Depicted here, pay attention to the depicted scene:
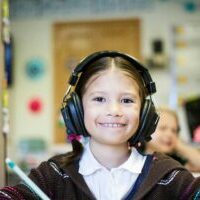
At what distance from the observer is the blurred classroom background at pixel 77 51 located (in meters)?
3.46

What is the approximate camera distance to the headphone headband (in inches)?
35.8

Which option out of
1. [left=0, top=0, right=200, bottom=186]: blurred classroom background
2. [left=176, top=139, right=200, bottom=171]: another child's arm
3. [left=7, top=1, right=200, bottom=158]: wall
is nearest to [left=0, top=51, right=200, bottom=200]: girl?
[left=176, top=139, right=200, bottom=171]: another child's arm

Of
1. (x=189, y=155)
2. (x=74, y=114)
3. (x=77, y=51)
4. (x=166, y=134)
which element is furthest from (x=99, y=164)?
(x=77, y=51)

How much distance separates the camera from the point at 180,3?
3.46 meters

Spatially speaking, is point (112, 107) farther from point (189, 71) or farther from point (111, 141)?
point (189, 71)

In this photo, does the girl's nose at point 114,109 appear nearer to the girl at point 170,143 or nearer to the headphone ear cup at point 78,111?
the headphone ear cup at point 78,111

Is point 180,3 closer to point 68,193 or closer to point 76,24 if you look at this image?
point 76,24

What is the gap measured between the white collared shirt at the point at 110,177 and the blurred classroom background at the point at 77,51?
2.48m

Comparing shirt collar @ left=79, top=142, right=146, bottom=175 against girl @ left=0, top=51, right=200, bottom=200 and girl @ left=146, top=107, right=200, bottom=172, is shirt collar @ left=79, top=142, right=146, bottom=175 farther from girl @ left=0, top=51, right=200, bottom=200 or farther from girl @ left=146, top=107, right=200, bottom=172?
girl @ left=146, top=107, right=200, bottom=172

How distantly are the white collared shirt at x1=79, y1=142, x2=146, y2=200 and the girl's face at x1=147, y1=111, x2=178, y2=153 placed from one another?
2.57 ft

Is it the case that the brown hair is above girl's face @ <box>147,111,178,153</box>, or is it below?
above

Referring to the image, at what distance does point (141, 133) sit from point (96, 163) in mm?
128

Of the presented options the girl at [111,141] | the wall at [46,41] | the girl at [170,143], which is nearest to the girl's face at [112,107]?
the girl at [111,141]

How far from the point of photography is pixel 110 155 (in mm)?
953
